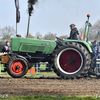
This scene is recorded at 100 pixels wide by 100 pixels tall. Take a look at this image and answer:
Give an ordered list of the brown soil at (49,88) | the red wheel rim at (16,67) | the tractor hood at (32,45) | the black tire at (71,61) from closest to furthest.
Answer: the brown soil at (49,88) < the black tire at (71,61) < the red wheel rim at (16,67) < the tractor hood at (32,45)

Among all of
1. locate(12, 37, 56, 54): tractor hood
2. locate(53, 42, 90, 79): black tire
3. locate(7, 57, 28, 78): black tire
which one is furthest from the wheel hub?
locate(7, 57, 28, 78): black tire

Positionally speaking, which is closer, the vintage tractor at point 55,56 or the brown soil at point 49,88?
the brown soil at point 49,88

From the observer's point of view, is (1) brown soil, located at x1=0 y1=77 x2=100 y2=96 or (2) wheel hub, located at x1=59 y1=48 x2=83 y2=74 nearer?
(1) brown soil, located at x1=0 y1=77 x2=100 y2=96

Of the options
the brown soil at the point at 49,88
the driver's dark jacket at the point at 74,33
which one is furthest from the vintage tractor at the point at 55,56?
the brown soil at the point at 49,88

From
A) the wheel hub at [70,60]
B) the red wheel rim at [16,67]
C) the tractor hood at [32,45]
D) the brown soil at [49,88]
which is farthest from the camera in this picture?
the tractor hood at [32,45]

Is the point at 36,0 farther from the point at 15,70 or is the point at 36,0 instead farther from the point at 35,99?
the point at 35,99

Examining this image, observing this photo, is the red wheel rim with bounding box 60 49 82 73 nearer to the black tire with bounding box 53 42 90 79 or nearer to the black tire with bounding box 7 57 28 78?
the black tire with bounding box 53 42 90 79

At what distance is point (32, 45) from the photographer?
275 inches

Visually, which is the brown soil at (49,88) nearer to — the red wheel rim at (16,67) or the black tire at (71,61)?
the black tire at (71,61)

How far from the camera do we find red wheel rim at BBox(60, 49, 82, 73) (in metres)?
6.57

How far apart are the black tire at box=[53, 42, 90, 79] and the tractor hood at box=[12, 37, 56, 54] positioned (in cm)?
53

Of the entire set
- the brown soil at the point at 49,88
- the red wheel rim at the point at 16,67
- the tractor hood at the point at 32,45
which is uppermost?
the tractor hood at the point at 32,45

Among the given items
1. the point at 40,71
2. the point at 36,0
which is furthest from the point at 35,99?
the point at 40,71

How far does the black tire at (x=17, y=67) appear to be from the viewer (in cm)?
664
